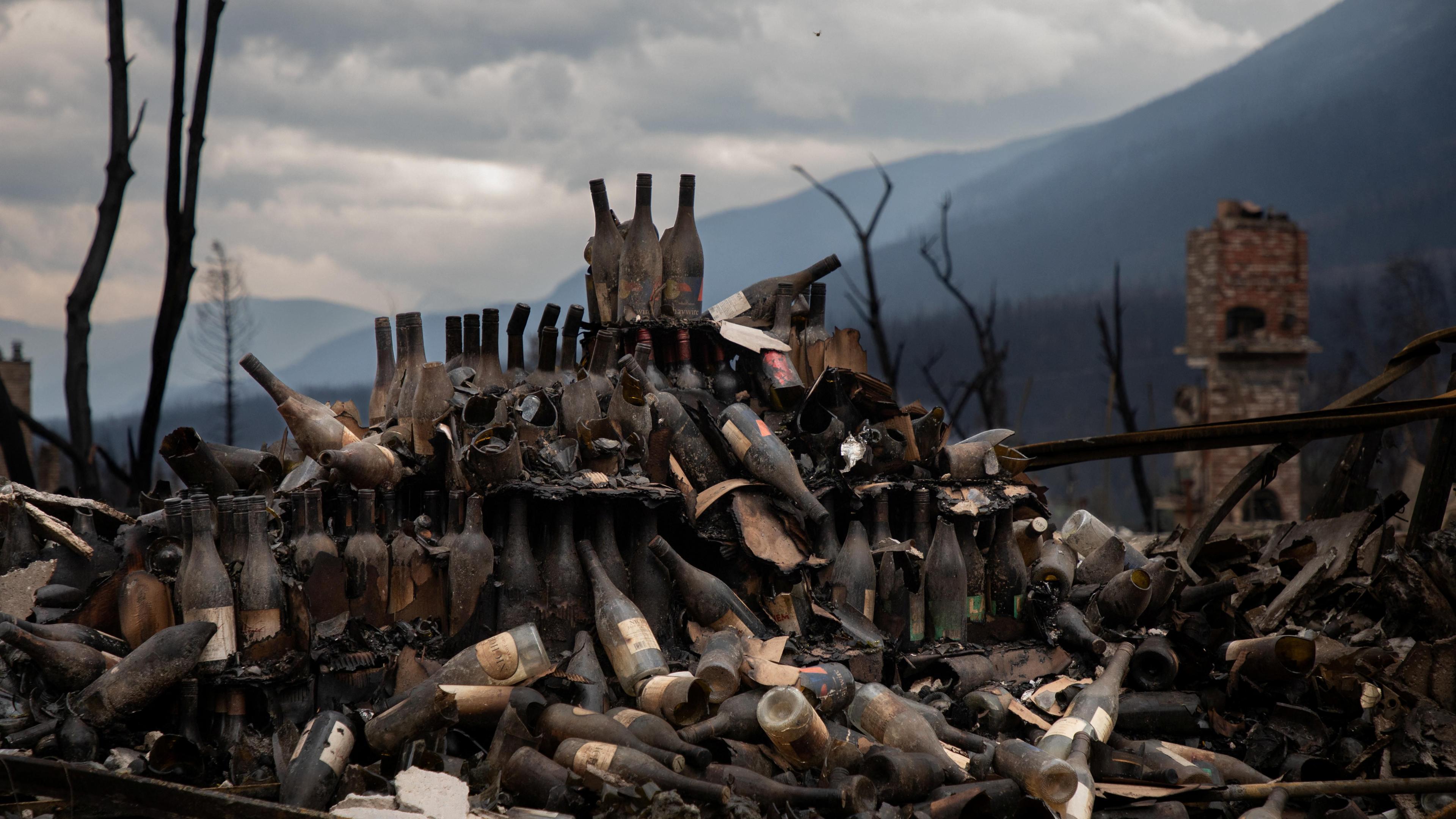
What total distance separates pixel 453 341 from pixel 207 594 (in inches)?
68.4

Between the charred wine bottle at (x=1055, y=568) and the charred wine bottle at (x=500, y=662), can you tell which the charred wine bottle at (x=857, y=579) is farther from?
the charred wine bottle at (x=500, y=662)

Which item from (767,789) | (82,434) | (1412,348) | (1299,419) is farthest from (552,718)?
(82,434)

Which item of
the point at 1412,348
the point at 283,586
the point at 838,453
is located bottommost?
the point at 283,586

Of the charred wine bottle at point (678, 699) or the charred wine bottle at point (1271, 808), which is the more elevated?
the charred wine bottle at point (678, 699)

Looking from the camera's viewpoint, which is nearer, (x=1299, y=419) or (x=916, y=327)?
(x=1299, y=419)

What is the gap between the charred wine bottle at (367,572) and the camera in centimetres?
357

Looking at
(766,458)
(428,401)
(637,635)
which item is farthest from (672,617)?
(428,401)

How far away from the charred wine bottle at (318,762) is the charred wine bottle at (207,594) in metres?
0.37

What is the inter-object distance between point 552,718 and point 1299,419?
359 centimetres

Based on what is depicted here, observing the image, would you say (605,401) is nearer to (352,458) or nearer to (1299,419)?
(352,458)

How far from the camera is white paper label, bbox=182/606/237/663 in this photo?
3.24 m

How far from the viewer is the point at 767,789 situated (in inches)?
118

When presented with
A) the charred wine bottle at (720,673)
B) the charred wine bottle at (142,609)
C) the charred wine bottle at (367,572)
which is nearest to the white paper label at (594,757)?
the charred wine bottle at (720,673)

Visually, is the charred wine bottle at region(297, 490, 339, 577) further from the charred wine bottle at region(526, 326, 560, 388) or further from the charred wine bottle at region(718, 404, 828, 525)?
the charred wine bottle at region(718, 404, 828, 525)
